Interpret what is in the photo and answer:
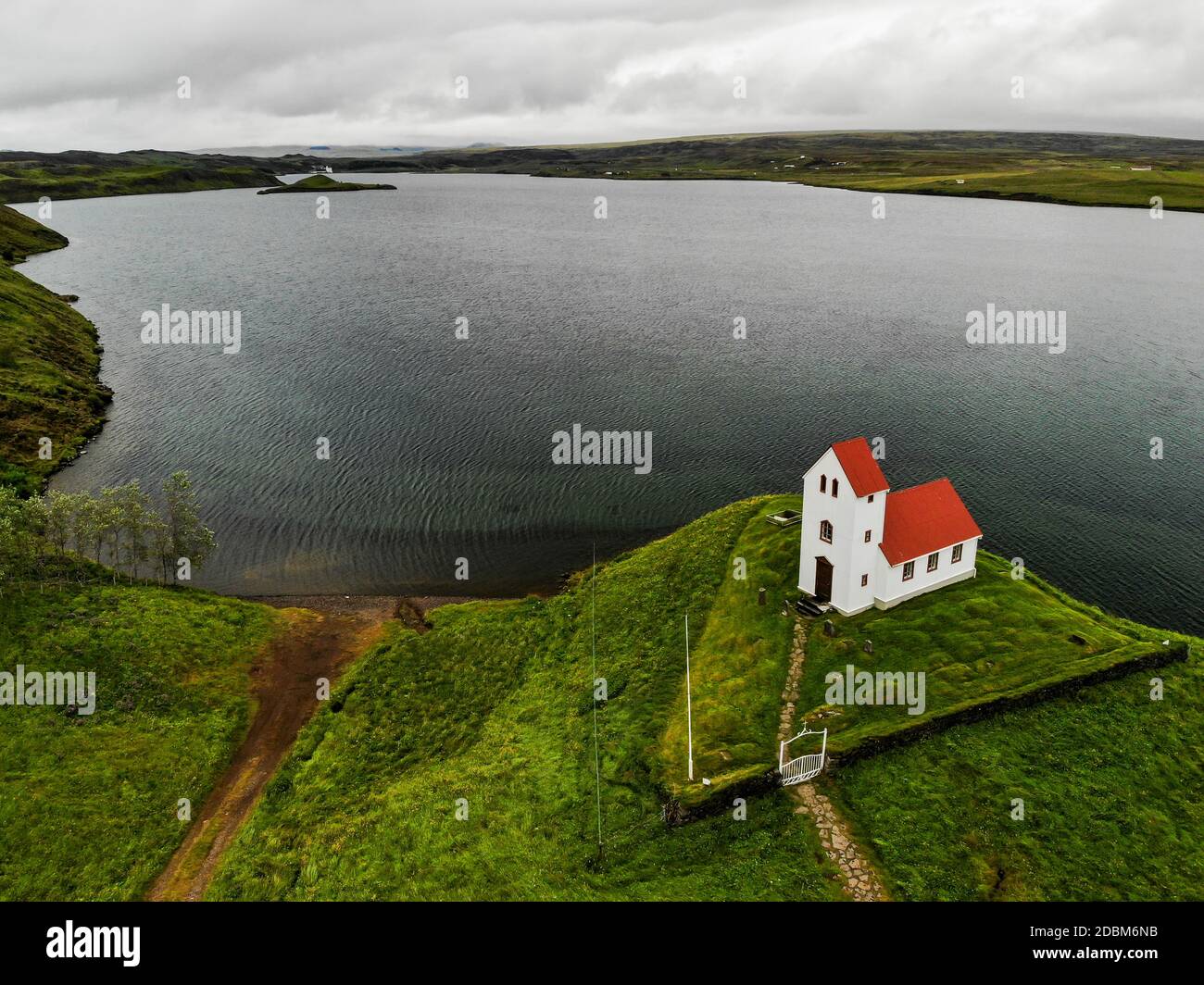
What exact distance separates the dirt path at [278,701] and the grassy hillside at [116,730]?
963 mm

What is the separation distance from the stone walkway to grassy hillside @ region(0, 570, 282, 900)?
32038 millimetres

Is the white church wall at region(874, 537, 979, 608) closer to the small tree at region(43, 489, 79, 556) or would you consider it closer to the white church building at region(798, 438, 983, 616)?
the white church building at region(798, 438, 983, 616)

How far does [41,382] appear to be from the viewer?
332 feet

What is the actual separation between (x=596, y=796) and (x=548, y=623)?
70.5 ft

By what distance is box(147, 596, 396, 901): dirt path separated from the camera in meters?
38.2

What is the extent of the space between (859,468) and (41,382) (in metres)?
107

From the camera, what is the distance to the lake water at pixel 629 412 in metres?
70.8

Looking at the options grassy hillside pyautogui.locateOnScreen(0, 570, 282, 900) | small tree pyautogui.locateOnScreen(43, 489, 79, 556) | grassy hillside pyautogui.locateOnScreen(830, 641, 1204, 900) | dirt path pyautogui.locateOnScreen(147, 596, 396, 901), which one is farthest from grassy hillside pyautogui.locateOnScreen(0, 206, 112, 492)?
grassy hillside pyautogui.locateOnScreen(830, 641, 1204, 900)

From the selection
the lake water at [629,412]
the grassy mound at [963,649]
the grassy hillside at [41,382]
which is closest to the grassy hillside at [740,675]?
the grassy mound at [963,649]

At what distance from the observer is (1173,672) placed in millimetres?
44281

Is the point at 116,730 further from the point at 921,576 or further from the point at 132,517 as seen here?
the point at 921,576

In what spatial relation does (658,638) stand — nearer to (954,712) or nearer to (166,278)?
(954,712)

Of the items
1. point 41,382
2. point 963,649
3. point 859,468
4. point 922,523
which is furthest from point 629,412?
point 41,382
